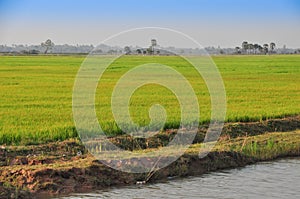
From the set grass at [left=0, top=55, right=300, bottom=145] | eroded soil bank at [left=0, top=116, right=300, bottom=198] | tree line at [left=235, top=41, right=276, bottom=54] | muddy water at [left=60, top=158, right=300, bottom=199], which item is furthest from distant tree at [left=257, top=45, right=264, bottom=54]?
muddy water at [left=60, top=158, right=300, bottom=199]

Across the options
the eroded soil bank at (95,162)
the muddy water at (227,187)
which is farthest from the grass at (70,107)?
the muddy water at (227,187)

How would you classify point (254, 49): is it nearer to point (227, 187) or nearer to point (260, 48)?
point (260, 48)

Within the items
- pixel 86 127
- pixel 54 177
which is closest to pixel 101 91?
pixel 86 127

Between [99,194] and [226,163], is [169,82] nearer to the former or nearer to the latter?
[226,163]

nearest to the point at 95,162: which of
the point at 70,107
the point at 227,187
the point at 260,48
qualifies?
the point at 227,187

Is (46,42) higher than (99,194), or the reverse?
(46,42)

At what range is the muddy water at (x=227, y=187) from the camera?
6.81 meters

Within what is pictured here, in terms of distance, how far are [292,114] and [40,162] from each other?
7.35 m

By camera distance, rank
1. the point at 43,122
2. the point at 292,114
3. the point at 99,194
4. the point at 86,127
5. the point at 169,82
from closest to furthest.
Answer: the point at 99,194 < the point at 86,127 < the point at 43,122 < the point at 292,114 < the point at 169,82

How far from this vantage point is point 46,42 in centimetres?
11150

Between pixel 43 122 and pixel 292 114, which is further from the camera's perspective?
pixel 292 114

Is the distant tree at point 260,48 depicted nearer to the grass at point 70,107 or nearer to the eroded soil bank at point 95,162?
the grass at point 70,107

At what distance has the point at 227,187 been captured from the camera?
7.21 m

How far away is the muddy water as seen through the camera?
6809 millimetres
